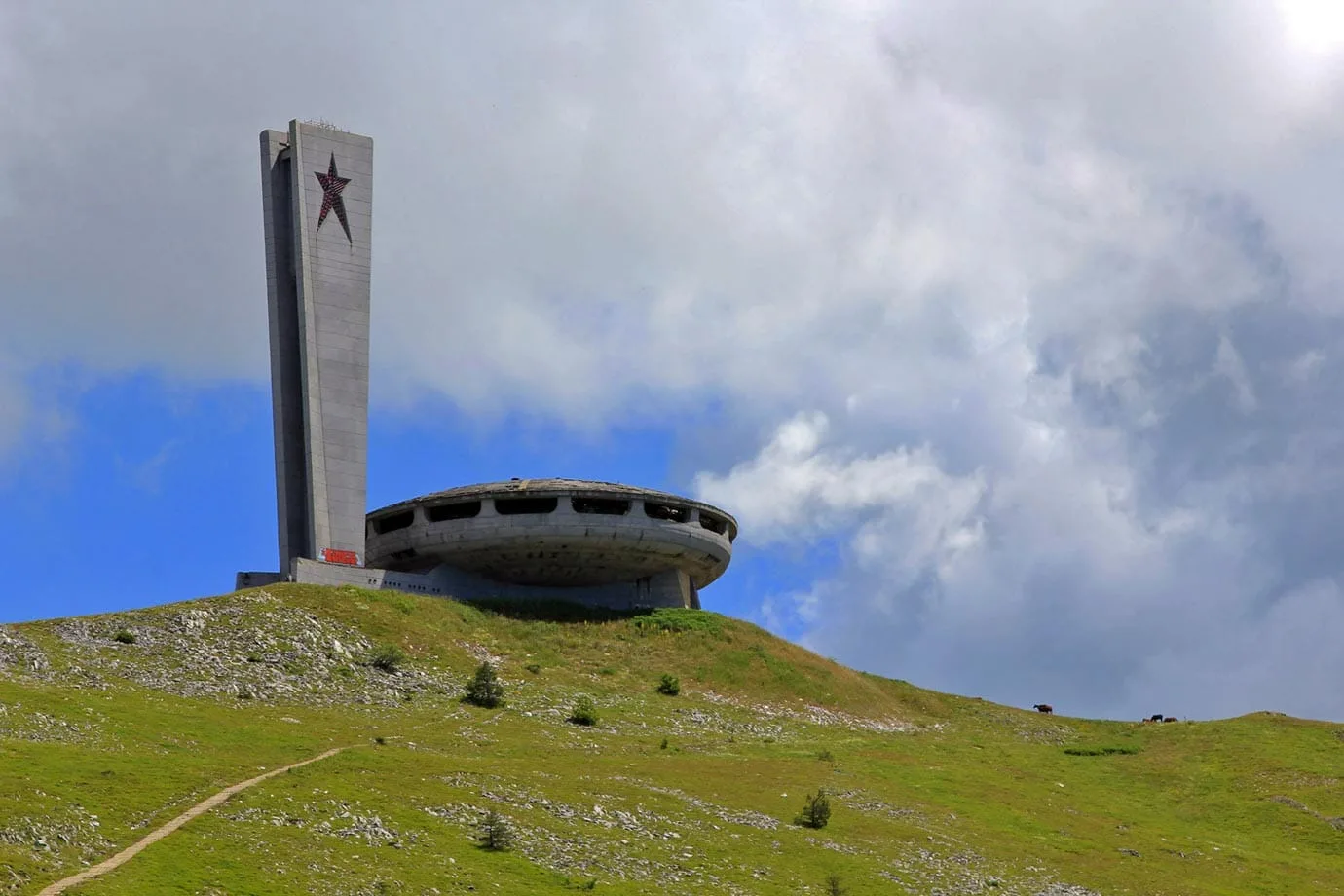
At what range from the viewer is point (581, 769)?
55844 mm

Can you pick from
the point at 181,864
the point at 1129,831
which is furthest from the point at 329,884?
the point at 1129,831

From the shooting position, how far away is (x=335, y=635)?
72750 mm

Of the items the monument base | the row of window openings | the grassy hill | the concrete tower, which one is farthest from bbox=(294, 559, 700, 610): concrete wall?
the grassy hill

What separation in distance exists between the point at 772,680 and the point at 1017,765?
14.8m

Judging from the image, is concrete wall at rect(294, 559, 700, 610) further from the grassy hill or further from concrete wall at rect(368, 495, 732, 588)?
the grassy hill

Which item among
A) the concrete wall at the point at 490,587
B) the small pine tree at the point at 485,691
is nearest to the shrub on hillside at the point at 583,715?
the small pine tree at the point at 485,691

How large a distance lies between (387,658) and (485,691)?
5.01 m

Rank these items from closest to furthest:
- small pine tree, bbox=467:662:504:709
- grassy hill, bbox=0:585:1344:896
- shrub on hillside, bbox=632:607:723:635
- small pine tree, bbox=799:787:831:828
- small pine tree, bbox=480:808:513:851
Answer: grassy hill, bbox=0:585:1344:896
small pine tree, bbox=480:808:513:851
small pine tree, bbox=799:787:831:828
small pine tree, bbox=467:662:504:709
shrub on hillside, bbox=632:607:723:635

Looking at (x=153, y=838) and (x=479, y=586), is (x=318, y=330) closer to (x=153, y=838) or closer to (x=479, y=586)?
(x=479, y=586)

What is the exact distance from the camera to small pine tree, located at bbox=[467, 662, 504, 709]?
68375 millimetres

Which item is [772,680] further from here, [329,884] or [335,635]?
[329,884]

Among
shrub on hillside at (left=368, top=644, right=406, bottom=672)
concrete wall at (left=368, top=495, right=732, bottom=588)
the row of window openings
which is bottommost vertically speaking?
shrub on hillside at (left=368, top=644, right=406, bottom=672)

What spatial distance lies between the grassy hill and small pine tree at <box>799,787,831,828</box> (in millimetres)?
523

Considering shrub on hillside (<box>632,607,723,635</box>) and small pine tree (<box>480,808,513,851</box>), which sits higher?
shrub on hillside (<box>632,607,723,635</box>)
